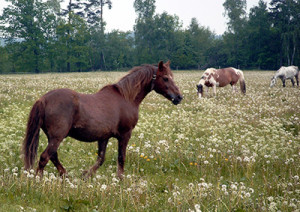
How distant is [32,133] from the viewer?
552cm

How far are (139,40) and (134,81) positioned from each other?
3169 inches

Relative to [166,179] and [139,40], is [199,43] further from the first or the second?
[166,179]

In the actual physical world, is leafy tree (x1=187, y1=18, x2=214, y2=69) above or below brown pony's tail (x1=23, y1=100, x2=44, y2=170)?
above

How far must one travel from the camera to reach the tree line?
71.4 metres

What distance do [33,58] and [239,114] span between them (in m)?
68.4

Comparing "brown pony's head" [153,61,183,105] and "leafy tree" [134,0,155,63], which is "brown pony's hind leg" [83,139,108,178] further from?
"leafy tree" [134,0,155,63]

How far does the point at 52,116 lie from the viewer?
5352mm

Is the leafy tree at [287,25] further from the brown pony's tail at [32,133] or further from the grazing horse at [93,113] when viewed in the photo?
the brown pony's tail at [32,133]

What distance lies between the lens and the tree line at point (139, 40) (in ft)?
234

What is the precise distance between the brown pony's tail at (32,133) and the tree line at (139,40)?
237 feet

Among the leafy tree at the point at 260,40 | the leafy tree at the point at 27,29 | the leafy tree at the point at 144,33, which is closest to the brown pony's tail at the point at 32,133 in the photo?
the leafy tree at the point at 27,29

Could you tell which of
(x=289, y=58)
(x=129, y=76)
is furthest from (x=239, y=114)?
(x=289, y=58)

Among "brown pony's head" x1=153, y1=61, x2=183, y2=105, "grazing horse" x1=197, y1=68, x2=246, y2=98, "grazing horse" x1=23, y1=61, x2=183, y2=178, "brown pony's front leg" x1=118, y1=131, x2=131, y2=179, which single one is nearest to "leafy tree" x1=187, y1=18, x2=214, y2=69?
"grazing horse" x1=197, y1=68, x2=246, y2=98

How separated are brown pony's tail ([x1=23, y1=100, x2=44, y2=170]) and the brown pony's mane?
1.89 metres
